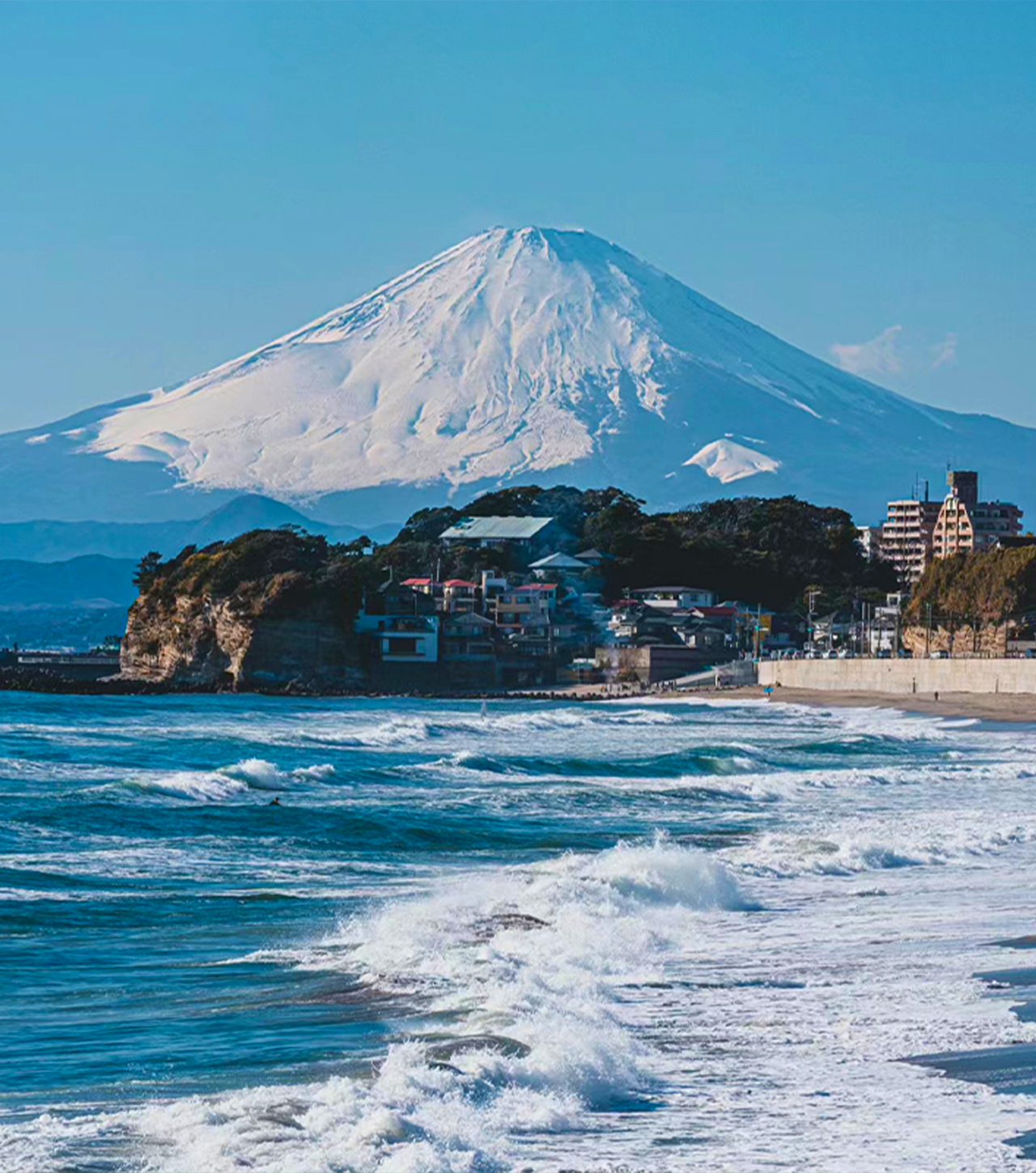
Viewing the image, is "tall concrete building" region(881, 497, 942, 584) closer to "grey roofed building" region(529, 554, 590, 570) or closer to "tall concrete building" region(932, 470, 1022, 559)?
"tall concrete building" region(932, 470, 1022, 559)

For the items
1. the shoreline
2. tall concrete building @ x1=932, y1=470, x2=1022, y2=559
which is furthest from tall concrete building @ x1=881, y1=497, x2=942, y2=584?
the shoreline

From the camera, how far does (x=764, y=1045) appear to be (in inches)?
360

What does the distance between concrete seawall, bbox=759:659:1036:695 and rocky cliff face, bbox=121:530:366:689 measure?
18953mm

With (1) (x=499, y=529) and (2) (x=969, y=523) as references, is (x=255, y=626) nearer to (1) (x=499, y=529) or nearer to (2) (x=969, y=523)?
(1) (x=499, y=529)

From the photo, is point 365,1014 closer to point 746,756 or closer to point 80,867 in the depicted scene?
point 80,867

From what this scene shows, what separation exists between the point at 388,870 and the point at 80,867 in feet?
8.70

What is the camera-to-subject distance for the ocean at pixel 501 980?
748cm

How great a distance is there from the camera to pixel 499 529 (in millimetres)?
104875

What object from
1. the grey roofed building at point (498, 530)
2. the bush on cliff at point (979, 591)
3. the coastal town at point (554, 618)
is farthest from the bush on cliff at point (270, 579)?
the bush on cliff at point (979, 591)

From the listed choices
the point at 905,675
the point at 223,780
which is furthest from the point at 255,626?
the point at 223,780

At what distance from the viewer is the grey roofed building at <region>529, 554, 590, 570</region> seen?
95625mm

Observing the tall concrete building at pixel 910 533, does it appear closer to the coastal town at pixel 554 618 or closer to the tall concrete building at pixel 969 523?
the tall concrete building at pixel 969 523

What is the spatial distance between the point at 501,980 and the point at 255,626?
231 ft

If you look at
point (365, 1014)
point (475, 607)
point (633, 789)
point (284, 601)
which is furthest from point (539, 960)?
point (475, 607)
